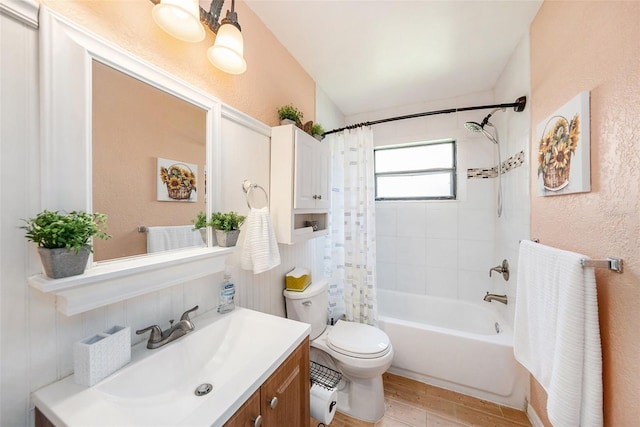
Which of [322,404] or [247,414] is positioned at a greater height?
[247,414]

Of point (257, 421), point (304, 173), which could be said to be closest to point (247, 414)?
point (257, 421)

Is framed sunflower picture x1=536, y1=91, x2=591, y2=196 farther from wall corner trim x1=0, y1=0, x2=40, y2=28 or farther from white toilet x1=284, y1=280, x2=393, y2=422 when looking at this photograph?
wall corner trim x1=0, y1=0, x2=40, y2=28

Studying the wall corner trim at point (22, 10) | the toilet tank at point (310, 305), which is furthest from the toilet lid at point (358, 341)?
the wall corner trim at point (22, 10)

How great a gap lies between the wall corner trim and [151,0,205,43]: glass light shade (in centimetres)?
30

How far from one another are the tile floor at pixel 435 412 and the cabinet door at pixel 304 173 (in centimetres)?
145

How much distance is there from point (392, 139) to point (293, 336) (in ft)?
7.58

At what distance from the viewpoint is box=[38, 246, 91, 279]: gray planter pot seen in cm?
53

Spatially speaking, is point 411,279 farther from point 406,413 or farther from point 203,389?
point 203,389

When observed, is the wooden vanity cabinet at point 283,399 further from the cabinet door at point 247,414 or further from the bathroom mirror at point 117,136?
the bathroom mirror at point 117,136

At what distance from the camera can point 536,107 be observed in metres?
1.37

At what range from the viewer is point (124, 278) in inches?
26.8

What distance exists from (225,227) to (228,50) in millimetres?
783

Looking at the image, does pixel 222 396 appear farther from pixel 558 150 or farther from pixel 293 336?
pixel 558 150

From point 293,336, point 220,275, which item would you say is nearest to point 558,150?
point 293,336
